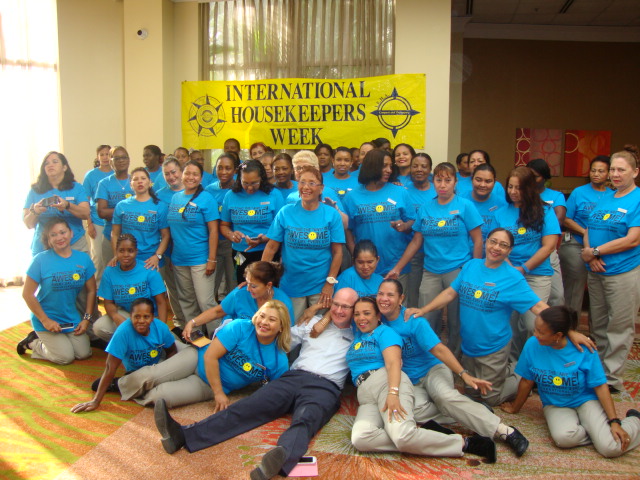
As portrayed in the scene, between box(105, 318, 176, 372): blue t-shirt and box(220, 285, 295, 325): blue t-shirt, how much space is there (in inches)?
17.7

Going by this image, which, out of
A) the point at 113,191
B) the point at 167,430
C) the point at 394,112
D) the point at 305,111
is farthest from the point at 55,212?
the point at 394,112

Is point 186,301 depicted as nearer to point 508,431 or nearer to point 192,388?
point 192,388

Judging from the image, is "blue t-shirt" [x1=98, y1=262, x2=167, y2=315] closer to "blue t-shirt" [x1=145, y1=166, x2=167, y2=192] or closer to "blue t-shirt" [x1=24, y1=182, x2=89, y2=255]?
"blue t-shirt" [x1=24, y1=182, x2=89, y2=255]

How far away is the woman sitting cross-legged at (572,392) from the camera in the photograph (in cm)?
305

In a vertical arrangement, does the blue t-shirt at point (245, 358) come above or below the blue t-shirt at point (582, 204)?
below

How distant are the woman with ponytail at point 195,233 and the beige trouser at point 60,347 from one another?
940 mm

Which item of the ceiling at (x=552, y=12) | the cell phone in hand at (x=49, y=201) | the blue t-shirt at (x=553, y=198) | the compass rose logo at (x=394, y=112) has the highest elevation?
the ceiling at (x=552, y=12)

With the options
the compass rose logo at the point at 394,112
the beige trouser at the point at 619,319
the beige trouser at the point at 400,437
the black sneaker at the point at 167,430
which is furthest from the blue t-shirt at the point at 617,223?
the black sneaker at the point at 167,430

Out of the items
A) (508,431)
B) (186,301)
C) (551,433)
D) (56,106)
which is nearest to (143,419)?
(186,301)

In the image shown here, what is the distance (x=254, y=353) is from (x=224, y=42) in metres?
4.75

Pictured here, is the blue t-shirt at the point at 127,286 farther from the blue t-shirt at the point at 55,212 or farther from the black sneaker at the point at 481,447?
the black sneaker at the point at 481,447

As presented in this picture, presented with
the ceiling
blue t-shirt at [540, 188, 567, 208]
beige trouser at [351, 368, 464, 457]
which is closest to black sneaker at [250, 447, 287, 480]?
beige trouser at [351, 368, 464, 457]

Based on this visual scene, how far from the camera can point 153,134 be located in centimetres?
686

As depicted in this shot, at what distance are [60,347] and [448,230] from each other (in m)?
3.03
